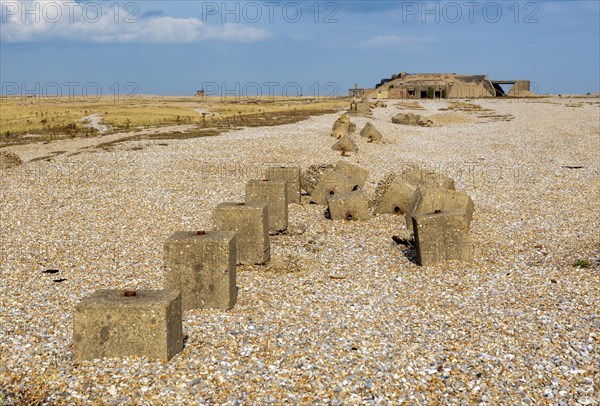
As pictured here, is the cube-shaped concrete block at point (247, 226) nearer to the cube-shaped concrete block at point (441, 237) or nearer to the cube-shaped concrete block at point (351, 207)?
the cube-shaped concrete block at point (441, 237)

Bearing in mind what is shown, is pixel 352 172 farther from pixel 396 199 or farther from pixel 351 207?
pixel 351 207

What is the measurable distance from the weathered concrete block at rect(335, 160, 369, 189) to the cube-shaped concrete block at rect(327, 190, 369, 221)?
2.79m

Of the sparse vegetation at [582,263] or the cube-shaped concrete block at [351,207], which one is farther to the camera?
the cube-shaped concrete block at [351,207]

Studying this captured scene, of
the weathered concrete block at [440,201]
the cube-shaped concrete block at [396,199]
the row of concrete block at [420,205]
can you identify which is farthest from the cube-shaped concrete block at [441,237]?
the cube-shaped concrete block at [396,199]

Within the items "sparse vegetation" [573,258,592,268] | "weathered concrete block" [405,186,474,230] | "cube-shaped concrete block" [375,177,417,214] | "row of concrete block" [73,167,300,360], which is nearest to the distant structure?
"cube-shaped concrete block" [375,177,417,214]

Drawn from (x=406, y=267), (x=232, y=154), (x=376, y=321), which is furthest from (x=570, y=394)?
(x=232, y=154)

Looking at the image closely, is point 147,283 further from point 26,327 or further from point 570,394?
point 570,394

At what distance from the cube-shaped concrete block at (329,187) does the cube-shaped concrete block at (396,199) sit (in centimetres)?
161

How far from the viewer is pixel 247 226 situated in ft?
36.1

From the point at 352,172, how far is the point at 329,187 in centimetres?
132

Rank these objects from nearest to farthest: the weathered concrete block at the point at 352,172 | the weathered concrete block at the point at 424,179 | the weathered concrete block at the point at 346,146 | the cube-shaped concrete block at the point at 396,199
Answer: the cube-shaped concrete block at the point at 396,199 < the weathered concrete block at the point at 424,179 < the weathered concrete block at the point at 352,172 < the weathered concrete block at the point at 346,146

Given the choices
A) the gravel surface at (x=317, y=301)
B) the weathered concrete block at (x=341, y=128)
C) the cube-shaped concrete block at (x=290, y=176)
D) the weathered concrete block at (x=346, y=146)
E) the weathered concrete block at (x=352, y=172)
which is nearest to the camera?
the gravel surface at (x=317, y=301)

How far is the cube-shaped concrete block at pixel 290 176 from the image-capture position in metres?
16.7

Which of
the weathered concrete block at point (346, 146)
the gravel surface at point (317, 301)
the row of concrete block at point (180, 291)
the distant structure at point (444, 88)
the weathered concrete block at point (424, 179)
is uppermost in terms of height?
the distant structure at point (444, 88)
